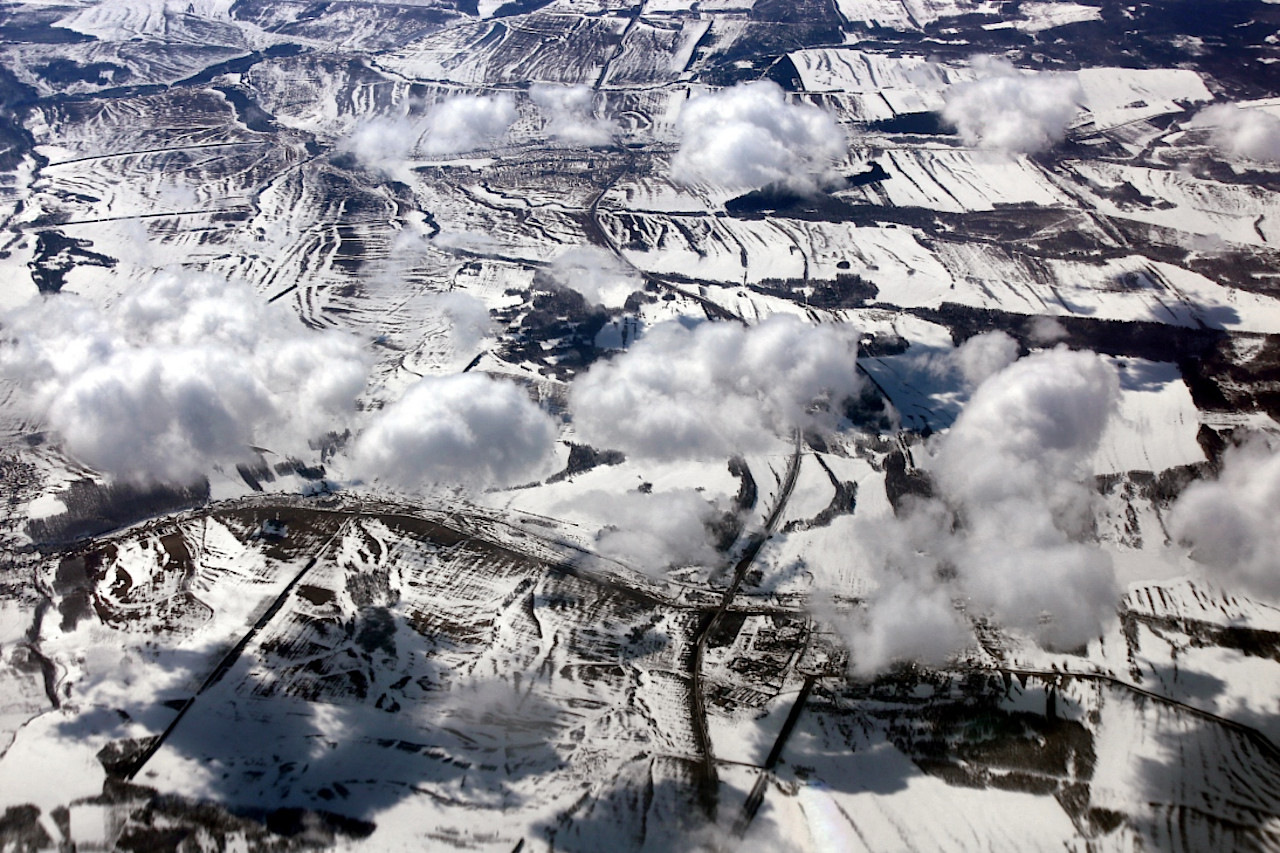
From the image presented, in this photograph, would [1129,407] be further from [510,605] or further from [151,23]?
[151,23]

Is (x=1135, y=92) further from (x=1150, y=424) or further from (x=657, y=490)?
(x=657, y=490)

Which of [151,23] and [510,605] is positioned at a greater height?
[151,23]

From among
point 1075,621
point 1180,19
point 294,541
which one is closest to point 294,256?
point 294,541

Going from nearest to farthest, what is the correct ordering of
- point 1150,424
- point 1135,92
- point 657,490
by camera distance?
point 657,490 → point 1150,424 → point 1135,92

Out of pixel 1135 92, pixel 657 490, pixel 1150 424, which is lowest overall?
pixel 657 490

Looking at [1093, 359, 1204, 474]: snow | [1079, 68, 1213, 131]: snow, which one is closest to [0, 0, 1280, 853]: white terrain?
[1093, 359, 1204, 474]: snow

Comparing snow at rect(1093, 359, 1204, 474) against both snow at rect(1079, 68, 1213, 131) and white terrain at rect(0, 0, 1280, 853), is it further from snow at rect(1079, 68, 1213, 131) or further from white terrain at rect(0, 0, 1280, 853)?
snow at rect(1079, 68, 1213, 131)

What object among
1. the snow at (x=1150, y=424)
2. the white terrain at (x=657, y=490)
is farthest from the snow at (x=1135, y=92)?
the snow at (x=1150, y=424)

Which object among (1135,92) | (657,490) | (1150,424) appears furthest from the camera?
(1135,92)

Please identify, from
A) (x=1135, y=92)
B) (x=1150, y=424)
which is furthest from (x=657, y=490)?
(x=1135, y=92)

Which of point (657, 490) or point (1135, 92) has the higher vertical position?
point (1135, 92)

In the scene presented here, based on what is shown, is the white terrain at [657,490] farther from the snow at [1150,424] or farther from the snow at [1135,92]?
the snow at [1135,92]
